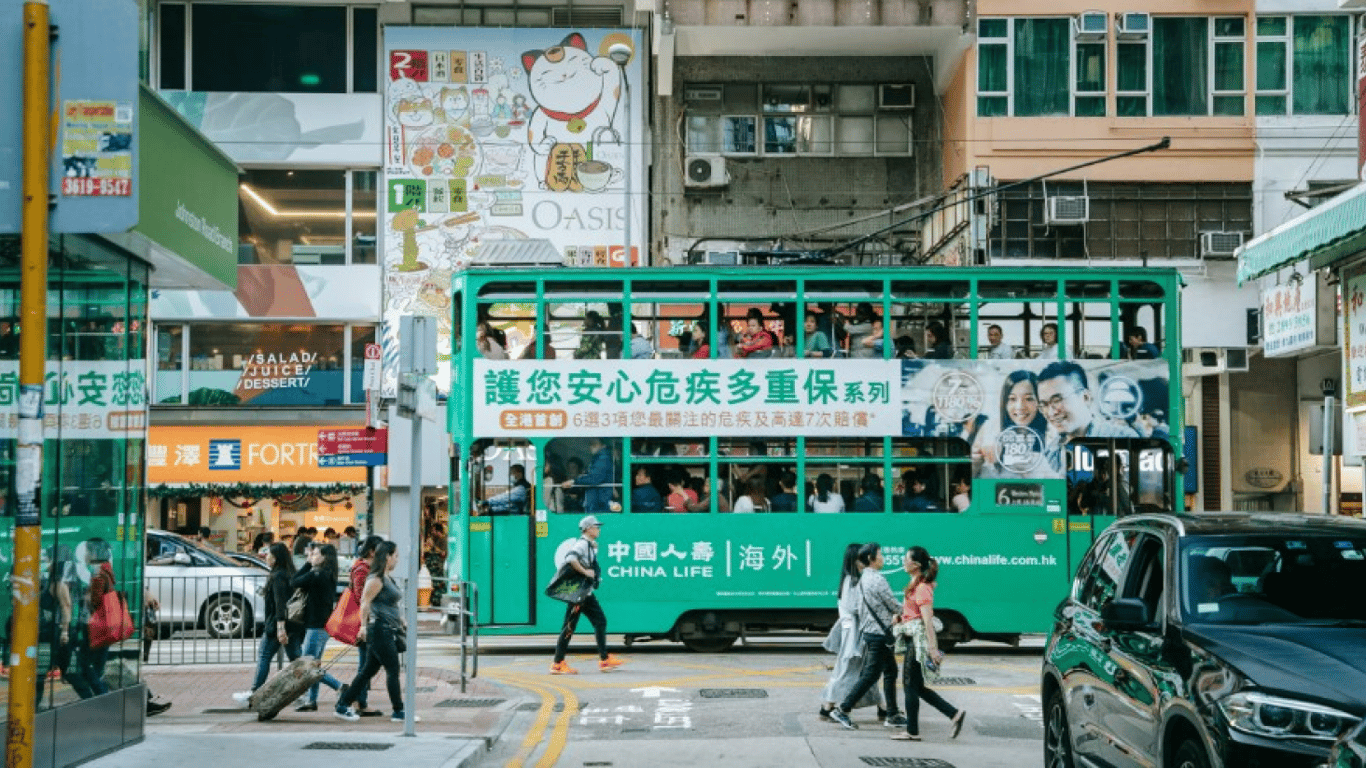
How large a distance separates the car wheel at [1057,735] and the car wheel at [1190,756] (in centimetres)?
193

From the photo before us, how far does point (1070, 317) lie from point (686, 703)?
7.23 m

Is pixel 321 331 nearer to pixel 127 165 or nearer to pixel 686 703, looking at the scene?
pixel 686 703

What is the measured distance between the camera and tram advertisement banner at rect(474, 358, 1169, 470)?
62.3 feet

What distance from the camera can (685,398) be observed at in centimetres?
1900

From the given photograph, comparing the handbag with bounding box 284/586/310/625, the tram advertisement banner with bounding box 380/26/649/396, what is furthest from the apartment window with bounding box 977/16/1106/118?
the handbag with bounding box 284/586/310/625

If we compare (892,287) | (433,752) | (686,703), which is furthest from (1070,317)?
(433,752)

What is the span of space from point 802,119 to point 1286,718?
2672 cm

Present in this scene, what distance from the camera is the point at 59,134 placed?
28.6 feet

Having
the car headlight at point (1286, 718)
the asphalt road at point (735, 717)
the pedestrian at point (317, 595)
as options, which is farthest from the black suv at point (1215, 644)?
the pedestrian at point (317, 595)

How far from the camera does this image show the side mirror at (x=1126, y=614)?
7996 mm

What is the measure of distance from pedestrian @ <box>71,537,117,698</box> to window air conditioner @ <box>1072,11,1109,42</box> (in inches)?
915

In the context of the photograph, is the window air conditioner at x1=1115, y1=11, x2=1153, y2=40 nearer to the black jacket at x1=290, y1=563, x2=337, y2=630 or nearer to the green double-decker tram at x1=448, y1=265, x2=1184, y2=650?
the green double-decker tram at x1=448, y1=265, x2=1184, y2=650

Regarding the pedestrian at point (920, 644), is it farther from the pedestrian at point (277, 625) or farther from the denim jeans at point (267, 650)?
the denim jeans at point (267, 650)

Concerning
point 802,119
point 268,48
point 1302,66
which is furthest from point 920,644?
point 268,48
